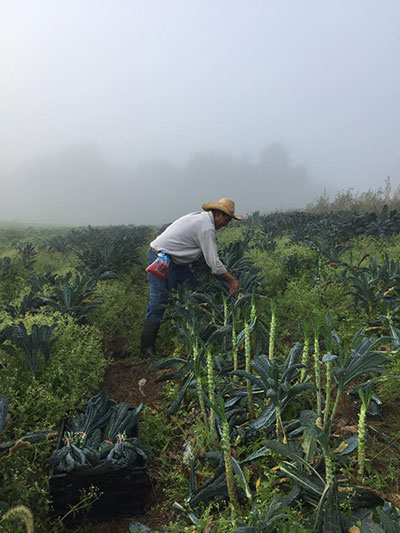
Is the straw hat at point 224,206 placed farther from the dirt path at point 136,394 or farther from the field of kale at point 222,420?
the dirt path at point 136,394

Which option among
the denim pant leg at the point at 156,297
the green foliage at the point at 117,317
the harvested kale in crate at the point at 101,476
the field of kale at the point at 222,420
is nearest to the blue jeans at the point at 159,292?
the denim pant leg at the point at 156,297

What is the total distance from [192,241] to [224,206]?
1.88ft

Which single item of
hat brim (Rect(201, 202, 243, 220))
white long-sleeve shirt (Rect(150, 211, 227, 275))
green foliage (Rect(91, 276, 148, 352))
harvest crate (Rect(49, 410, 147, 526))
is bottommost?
green foliage (Rect(91, 276, 148, 352))

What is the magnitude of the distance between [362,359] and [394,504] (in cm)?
68

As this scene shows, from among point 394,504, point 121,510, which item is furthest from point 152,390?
point 394,504

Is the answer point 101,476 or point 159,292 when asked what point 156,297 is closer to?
point 159,292

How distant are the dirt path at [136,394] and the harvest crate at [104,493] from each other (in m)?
0.05

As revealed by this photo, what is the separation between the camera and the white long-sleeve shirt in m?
4.26

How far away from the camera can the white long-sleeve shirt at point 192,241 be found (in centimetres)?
426

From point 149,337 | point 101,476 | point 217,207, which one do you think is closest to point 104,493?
point 101,476

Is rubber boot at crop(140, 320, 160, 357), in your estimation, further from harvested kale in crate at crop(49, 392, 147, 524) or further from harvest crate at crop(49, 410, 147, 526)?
harvest crate at crop(49, 410, 147, 526)

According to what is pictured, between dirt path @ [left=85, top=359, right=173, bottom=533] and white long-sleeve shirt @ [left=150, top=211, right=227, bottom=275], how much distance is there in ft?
4.35

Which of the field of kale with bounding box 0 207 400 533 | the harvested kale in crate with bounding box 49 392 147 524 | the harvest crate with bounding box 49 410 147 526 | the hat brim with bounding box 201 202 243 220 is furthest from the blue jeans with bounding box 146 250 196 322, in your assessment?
the harvest crate with bounding box 49 410 147 526

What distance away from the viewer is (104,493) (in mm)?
2201
